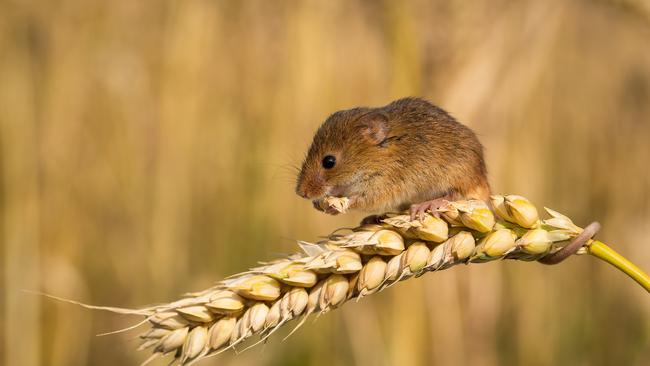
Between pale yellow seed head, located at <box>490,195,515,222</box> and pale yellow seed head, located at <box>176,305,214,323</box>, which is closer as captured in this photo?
pale yellow seed head, located at <box>176,305,214,323</box>

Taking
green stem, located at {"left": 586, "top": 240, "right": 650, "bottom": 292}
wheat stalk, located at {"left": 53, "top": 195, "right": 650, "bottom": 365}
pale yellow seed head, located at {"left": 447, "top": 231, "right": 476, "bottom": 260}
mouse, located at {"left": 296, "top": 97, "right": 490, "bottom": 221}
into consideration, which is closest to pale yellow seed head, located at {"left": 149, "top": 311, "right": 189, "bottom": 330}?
wheat stalk, located at {"left": 53, "top": 195, "right": 650, "bottom": 365}

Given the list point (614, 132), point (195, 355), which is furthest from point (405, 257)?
point (614, 132)

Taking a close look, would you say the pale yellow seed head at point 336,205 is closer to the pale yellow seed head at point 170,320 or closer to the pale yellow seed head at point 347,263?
the pale yellow seed head at point 347,263

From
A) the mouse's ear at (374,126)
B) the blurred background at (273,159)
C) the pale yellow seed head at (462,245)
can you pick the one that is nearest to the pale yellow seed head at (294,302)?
the pale yellow seed head at (462,245)

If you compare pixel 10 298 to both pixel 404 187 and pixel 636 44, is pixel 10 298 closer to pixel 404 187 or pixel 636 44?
pixel 404 187

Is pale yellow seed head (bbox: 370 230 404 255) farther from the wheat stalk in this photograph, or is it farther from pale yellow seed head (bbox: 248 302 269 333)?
pale yellow seed head (bbox: 248 302 269 333)

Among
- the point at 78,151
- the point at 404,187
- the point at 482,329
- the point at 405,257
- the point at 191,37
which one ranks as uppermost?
the point at 191,37

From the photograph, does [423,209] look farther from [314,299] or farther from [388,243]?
[314,299]
